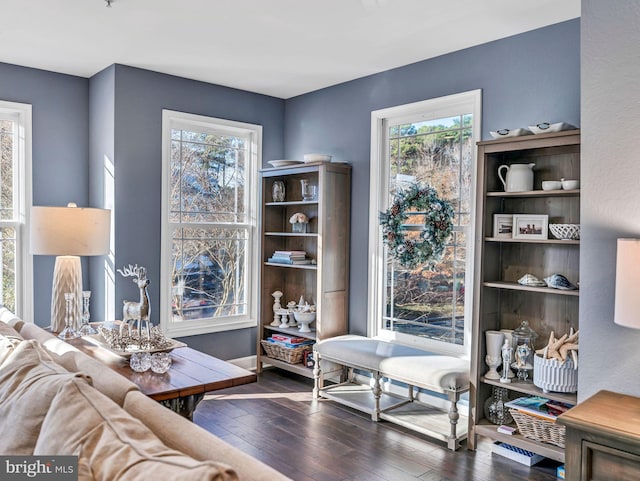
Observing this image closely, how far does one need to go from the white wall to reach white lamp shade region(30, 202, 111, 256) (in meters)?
2.61

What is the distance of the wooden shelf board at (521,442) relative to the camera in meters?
2.82

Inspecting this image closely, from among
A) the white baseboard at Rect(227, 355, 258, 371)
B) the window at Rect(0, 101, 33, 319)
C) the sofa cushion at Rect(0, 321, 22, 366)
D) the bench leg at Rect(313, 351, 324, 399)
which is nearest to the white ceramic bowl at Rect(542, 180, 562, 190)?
the bench leg at Rect(313, 351, 324, 399)

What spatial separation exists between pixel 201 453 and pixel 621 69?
89.0 inches

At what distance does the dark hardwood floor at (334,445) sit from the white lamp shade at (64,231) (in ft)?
4.76

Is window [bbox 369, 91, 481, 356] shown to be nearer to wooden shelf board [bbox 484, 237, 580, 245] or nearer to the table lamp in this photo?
wooden shelf board [bbox 484, 237, 580, 245]

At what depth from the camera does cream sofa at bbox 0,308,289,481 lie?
1.01m

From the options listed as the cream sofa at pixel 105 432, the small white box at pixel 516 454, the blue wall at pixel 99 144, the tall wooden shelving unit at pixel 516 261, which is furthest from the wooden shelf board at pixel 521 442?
the blue wall at pixel 99 144

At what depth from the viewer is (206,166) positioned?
475 centimetres

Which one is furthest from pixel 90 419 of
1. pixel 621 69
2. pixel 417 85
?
pixel 417 85

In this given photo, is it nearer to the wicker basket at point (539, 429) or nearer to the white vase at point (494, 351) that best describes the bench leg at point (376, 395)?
the white vase at point (494, 351)

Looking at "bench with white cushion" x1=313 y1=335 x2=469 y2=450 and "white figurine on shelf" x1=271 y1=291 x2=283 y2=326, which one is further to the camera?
"white figurine on shelf" x1=271 y1=291 x2=283 y2=326

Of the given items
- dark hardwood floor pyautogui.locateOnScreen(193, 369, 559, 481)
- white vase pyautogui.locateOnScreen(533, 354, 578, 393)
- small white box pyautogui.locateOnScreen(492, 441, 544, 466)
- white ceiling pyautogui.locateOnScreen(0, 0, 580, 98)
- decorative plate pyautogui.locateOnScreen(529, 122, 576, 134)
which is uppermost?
white ceiling pyautogui.locateOnScreen(0, 0, 580, 98)

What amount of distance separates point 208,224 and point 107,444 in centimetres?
373

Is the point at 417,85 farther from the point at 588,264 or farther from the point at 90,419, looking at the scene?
the point at 90,419
